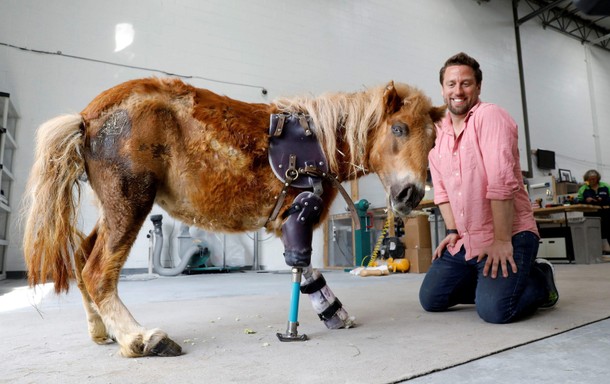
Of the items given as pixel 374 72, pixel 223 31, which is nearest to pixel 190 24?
pixel 223 31

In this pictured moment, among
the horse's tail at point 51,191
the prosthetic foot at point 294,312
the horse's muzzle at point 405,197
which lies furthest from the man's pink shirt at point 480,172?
the horse's tail at point 51,191

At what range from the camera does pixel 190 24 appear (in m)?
6.59

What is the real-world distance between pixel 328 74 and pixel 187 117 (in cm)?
660

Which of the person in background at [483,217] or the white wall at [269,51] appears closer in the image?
the person in background at [483,217]

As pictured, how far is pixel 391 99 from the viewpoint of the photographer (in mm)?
1646

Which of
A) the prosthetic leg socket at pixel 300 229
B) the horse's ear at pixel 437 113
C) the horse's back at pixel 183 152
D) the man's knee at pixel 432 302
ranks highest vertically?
the horse's ear at pixel 437 113

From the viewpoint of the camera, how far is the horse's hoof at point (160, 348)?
1285 mm

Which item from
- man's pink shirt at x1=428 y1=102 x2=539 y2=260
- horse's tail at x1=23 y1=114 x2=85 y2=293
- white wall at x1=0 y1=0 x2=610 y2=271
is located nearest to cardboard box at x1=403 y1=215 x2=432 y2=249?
white wall at x1=0 y1=0 x2=610 y2=271

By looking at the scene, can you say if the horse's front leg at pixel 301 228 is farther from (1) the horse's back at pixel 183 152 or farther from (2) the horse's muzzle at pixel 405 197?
(2) the horse's muzzle at pixel 405 197

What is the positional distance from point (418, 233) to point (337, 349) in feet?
13.8

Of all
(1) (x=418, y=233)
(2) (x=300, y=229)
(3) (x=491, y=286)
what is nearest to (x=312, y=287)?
(2) (x=300, y=229)

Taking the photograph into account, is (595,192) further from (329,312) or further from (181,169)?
(181,169)

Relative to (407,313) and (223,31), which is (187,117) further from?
(223,31)

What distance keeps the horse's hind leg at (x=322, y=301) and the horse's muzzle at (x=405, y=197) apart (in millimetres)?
434
